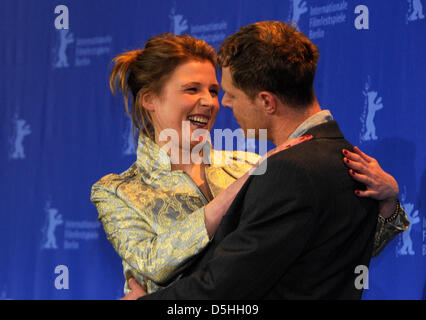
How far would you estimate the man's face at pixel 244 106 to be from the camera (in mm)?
1598

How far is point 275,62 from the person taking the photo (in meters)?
1.53

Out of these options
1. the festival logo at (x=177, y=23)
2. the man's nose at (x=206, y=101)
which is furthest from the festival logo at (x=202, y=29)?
the man's nose at (x=206, y=101)

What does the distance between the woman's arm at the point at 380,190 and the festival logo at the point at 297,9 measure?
3.77 ft

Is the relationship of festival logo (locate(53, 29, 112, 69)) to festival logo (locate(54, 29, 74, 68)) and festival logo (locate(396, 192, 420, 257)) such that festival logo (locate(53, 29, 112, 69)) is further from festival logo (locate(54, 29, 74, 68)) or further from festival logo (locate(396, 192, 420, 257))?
festival logo (locate(396, 192, 420, 257))

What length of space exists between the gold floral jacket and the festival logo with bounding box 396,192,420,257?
0.55 meters

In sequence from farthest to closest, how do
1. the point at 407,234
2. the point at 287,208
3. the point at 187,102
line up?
the point at 407,234
the point at 187,102
the point at 287,208

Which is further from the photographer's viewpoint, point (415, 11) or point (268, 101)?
point (415, 11)

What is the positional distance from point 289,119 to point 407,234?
1.05m

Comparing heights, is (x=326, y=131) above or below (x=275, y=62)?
below

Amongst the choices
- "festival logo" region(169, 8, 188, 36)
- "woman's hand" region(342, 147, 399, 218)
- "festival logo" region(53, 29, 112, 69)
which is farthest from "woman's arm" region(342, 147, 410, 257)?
"festival logo" region(53, 29, 112, 69)

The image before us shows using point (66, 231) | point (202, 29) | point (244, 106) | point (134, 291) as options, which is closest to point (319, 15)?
point (202, 29)

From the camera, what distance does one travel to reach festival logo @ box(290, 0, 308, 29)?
2596mm

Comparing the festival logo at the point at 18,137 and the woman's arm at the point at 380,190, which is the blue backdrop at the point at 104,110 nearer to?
the festival logo at the point at 18,137

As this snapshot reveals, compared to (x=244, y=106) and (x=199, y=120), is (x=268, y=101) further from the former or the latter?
(x=199, y=120)
